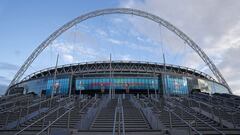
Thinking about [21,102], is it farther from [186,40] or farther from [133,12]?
[186,40]

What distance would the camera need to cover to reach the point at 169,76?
5656 cm

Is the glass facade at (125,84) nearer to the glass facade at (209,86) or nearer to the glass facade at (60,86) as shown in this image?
the glass facade at (60,86)

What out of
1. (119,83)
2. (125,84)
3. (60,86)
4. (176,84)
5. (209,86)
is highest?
(119,83)

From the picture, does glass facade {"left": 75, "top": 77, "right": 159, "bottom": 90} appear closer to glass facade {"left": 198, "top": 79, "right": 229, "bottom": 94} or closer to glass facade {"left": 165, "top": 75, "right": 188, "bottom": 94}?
glass facade {"left": 165, "top": 75, "right": 188, "bottom": 94}

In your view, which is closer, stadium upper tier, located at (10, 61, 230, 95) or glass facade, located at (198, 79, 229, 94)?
stadium upper tier, located at (10, 61, 230, 95)

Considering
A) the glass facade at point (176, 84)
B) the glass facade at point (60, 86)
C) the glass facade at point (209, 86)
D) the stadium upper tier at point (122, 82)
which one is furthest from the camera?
the glass facade at point (209, 86)

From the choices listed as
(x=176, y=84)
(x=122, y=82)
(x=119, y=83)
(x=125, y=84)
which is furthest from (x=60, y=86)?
(x=176, y=84)

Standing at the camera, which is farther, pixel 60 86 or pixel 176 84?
pixel 60 86

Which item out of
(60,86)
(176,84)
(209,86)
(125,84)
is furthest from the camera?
(209,86)

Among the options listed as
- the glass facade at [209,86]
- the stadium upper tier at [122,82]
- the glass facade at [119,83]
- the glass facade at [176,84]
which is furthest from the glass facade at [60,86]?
the glass facade at [209,86]

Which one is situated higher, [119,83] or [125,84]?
[119,83]

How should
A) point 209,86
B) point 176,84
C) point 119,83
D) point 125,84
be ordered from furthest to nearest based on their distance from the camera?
point 209,86 → point 176,84 → point 119,83 → point 125,84

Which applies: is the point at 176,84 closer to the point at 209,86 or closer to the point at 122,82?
the point at 209,86

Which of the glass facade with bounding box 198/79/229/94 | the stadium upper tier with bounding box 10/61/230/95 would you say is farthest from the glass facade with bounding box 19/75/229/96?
the glass facade with bounding box 198/79/229/94
